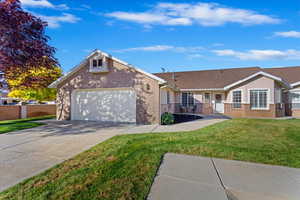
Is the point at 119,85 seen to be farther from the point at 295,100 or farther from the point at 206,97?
the point at 295,100

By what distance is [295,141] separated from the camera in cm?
589

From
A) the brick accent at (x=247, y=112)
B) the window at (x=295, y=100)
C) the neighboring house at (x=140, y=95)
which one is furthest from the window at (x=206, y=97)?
the window at (x=295, y=100)

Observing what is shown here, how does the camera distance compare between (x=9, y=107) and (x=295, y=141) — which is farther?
(x=9, y=107)

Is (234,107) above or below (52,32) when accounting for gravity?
below

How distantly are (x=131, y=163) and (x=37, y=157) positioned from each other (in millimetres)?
2983

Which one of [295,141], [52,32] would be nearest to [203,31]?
[295,141]

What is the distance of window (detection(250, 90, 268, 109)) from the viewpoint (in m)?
13.8

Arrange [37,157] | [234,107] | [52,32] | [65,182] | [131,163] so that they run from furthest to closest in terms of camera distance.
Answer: [234,107], [52,32], [37,157], [131,163], [65,182]

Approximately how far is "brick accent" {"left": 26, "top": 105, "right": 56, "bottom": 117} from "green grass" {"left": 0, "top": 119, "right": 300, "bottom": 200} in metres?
14.5

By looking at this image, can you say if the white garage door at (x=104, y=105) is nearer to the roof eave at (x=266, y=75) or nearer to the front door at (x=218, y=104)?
the roof eave at (x=266, y=75)

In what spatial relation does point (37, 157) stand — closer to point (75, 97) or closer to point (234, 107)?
point (75, 97)

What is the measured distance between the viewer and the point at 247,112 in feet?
46.4

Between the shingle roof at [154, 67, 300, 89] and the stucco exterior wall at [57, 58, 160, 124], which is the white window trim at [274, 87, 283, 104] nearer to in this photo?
the shingle roof at [154, 67, 300, 89]

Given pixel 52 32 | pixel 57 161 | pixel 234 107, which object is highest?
pixel 52 32
